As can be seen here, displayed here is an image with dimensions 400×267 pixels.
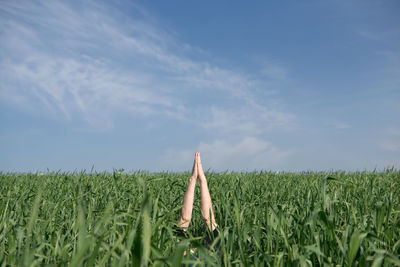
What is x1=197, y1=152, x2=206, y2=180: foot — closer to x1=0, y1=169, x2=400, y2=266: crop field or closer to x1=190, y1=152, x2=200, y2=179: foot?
x1=190, y1=152, x2=200, y2=179: foot

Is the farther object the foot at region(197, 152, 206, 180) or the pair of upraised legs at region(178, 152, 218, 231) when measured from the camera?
the foot at region(197, 152, 206, 180)

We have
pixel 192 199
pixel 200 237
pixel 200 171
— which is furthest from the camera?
pixel 200 171

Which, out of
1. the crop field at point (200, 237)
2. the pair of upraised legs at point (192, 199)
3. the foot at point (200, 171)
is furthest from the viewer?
the foot at point (200, 171)

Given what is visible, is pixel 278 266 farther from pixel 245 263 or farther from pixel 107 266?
pixel 107 266

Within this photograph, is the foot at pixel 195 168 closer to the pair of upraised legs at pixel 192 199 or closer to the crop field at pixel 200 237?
the pair of upraised legs at pixel 192 199

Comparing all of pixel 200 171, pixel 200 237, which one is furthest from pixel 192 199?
pixel 200 237

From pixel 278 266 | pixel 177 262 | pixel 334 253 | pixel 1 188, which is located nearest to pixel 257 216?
pixel 334 253

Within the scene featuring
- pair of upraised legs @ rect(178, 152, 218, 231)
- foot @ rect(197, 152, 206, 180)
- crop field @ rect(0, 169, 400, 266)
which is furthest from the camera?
foot @ rect(197, 152, 206, 180)

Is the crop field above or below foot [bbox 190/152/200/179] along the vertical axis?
below

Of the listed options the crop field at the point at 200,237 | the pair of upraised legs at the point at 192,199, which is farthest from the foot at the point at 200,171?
the crop field at the point at 200,237

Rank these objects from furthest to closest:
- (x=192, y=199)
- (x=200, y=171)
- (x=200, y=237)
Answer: (x=200, y=171)
(x=192, y=199)
(x=200, y=237)

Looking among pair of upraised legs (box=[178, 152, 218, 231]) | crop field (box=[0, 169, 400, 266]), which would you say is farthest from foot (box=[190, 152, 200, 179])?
crop field (box=[0, 169, 400, 266])

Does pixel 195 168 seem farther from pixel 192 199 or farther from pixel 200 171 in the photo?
pixel 192 199

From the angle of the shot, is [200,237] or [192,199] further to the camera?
[192,199]
